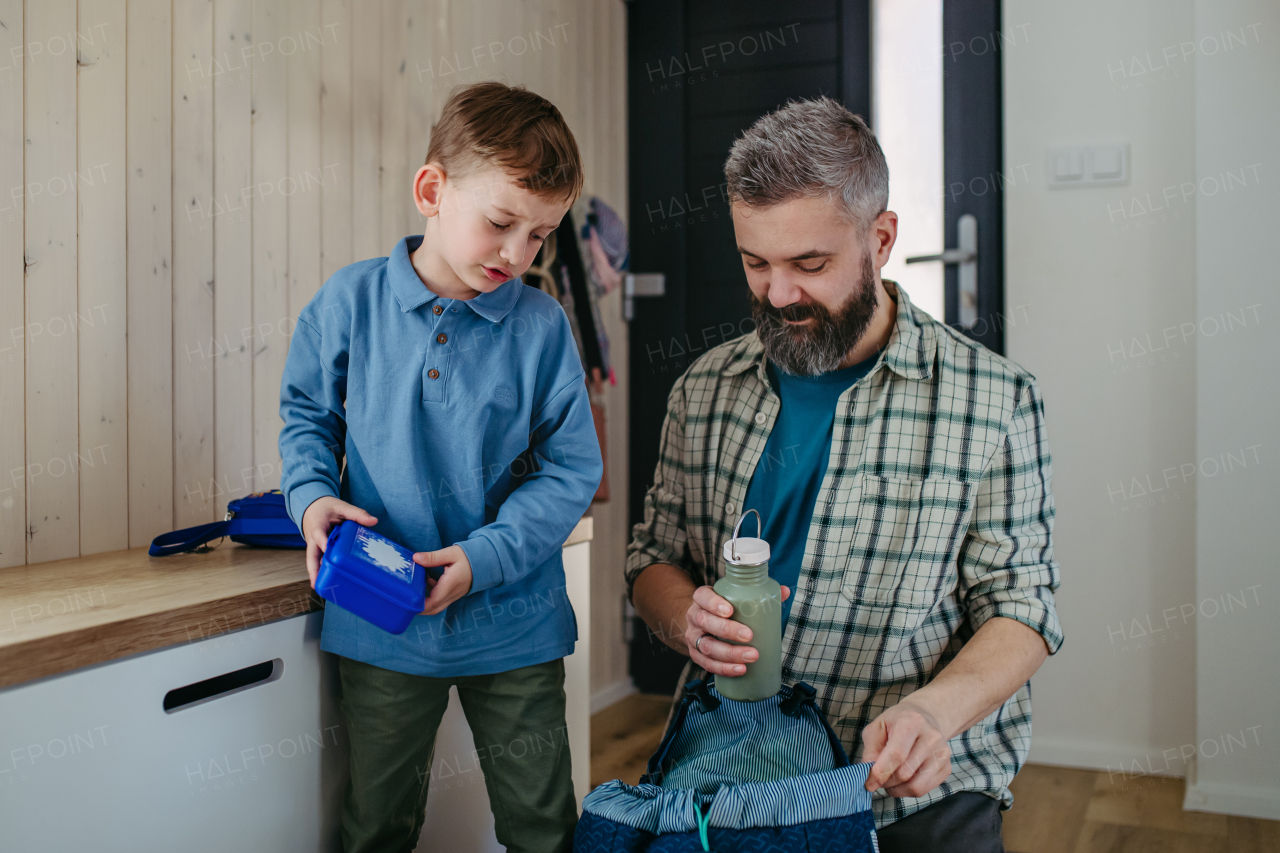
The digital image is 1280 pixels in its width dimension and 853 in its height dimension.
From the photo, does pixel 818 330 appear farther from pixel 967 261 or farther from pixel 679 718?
pixel 967 261

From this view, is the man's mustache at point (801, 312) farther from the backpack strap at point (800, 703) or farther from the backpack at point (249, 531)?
the backpack at point (249, 531)

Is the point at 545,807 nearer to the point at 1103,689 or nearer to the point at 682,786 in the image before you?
the point at 682,786

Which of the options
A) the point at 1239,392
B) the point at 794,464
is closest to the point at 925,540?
the point at 794,464

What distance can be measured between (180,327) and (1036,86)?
2119 millimetres

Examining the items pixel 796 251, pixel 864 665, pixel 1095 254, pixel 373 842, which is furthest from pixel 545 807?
pixel 1095 254

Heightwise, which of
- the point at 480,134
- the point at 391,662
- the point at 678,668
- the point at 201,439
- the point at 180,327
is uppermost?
the point at 480,134

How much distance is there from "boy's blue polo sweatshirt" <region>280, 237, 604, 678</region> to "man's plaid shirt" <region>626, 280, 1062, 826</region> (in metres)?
0.28

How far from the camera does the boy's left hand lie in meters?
0.92

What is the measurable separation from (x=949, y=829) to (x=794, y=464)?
46cm

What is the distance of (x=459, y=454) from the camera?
103 centimetres

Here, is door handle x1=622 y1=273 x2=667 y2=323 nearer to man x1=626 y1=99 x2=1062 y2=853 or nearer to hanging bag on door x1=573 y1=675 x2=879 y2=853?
man x1=626 y1=99 x2=1062 y2=853

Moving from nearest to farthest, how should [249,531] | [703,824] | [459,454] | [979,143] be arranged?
[703,824] → [459,454] → [249,531] → [979,143]

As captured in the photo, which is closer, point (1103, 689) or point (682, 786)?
point (682, 786)

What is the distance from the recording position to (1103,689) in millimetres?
2357
